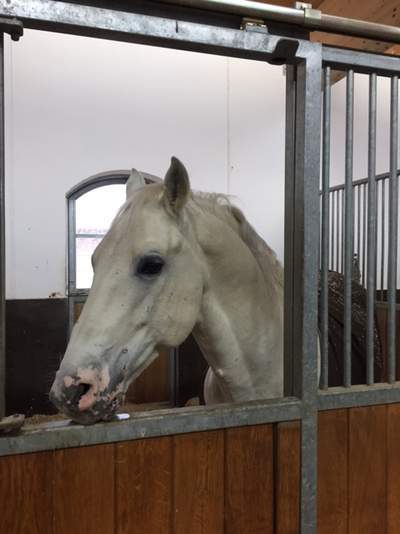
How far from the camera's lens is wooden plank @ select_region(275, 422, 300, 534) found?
0.76 m

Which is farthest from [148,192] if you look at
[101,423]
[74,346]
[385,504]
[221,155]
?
[221,155]

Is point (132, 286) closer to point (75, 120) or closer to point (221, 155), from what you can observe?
point (75, 120)

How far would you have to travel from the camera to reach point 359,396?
0.82 m

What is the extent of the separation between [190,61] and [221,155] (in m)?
0.73

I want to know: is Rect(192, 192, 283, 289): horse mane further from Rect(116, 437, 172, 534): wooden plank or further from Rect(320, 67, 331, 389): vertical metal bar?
Rect(116, 437, 172, 534): wooden plank

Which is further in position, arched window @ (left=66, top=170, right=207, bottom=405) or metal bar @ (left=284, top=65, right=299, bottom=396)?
arched window @ (left=66, top=170, right=207, bottom=405)

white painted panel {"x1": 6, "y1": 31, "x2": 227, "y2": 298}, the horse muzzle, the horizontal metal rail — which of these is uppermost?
white painted panel {"x1": 6, "y1": 31, "x2": 227, "y2": 298}

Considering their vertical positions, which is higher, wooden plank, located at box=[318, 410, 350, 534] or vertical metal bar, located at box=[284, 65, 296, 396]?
vertical metal bar, located at box=[284, 65, 296, 396]

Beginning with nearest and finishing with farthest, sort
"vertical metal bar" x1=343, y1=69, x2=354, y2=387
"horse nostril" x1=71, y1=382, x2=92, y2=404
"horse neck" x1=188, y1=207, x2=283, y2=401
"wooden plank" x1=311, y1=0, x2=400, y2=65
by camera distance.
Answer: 1. "horse nostril" x1=71, y1=382, x2=92, y2=404
2. "vertical metal bar" x1=343, y1=69, x2=354, y2=387
3. "horse neck" x1=188, y1=207, x2=283, y2=401
4. "wooden plank" x1=311, y1=0, x2=400, y2=65

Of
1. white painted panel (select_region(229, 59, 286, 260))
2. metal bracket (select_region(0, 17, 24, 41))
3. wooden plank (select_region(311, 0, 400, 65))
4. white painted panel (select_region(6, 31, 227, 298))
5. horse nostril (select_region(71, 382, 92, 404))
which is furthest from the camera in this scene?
white painted panel (select_region(229, 59, 286, 260))

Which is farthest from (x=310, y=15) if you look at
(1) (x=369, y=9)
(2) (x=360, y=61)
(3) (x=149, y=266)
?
(1) (x=369, y=9)

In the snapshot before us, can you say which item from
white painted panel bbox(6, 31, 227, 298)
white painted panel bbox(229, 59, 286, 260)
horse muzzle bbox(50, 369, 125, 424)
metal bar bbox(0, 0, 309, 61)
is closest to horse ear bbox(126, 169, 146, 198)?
metal bar bbox(0, 0, 309, 61)

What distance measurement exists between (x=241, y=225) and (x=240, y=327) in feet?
0.95

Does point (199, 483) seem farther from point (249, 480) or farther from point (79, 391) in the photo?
point (79, 391)
